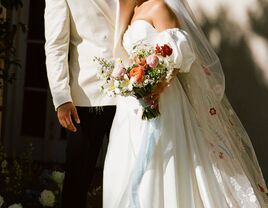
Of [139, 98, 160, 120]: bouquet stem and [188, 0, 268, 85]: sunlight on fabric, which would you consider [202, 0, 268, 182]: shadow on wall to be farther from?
[139, 98, 160, 120]: bouquet stem

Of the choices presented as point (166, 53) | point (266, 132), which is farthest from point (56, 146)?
point (166, 53)

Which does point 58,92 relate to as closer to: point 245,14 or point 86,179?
point 86,179

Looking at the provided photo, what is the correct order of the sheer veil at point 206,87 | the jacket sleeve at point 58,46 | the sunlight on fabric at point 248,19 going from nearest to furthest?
the jacket sleeve at point 58,46
the sheer veil at point 206,87
the sunlight on fabric at point 248,19

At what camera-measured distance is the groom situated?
10.6 feet

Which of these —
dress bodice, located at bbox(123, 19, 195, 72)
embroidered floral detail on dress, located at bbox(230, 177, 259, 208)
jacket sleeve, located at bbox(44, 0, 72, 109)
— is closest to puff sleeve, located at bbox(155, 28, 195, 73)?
dress bodice, located at bbox(123, 19, 195, 72)

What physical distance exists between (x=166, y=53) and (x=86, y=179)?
0.94 m

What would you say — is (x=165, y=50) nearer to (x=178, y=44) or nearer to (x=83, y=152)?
(x=178, y=44)

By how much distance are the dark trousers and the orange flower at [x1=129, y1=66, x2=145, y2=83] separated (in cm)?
49

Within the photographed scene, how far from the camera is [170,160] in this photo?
3117mm

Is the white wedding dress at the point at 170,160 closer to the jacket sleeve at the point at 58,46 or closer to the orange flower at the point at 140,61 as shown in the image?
the orange flower at the point at 140,61

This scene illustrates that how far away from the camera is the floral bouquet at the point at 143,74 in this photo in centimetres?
294

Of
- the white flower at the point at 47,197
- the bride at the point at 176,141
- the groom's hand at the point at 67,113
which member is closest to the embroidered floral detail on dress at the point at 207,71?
the bride at the point at 176,141

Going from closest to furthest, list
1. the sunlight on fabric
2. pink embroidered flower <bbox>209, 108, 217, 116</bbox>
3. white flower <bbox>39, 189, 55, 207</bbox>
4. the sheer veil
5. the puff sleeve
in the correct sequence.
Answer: the puff sleeve < the sheer veil < pink embroidered flower <bbox>209, 108, 217, 116</bbox> < white flower <bbox>39, 189, 55, 207</bbox> < the sunlight on fabric

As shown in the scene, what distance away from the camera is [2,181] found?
440cm
